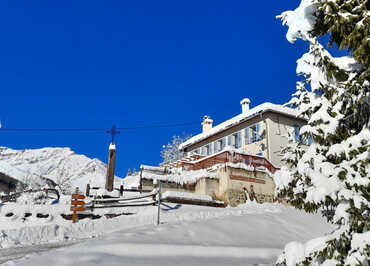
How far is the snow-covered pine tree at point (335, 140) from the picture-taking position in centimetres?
441

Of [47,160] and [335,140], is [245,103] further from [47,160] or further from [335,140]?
[47,160]

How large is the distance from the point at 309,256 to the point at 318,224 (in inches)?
357

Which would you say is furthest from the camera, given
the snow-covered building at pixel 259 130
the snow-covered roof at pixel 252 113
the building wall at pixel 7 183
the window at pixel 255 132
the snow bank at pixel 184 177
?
the building wall at pixel 7 183

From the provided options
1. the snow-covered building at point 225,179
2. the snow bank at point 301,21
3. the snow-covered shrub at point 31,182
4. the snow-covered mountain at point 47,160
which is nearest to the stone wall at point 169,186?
the snow-covered building at point 225,179

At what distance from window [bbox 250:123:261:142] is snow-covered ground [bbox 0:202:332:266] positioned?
14556mm

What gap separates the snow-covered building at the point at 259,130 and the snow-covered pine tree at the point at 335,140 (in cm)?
1960

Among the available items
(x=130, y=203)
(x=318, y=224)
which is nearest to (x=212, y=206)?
(x=130, y=203)

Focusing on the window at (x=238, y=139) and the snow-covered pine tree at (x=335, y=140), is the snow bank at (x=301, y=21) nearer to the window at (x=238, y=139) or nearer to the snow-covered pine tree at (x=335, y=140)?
the snow-covered pine tree at (x=335, y=140)

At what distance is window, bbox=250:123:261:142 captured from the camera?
29.1m

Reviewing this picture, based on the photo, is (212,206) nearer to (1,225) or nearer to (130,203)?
(130,203)

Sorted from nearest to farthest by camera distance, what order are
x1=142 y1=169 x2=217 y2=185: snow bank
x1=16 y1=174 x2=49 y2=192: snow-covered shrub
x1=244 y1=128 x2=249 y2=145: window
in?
x1=142 y1=169 x2=217 y2=185: snow bank
x1=244 y1=128 x2=249 y2=145: window
x1=16 y1=174 x2=49 y2=192: snow-covered shrub

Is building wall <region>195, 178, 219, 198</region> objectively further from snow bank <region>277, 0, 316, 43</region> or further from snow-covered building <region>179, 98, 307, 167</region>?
snow bank <region>277, 0, 316, 43</region>

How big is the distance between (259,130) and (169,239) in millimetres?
22293

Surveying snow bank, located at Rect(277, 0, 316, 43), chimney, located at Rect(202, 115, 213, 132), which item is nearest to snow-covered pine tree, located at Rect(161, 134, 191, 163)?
chimney, located at Rect(202, 115, 213, 132)
